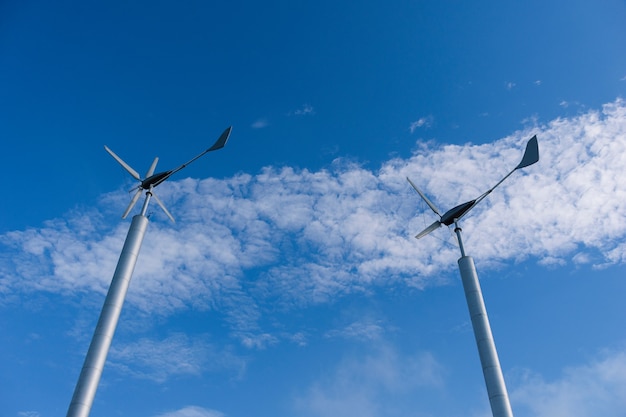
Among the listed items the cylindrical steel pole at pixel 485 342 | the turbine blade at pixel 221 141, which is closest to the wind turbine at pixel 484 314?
the cylindrical steel pole at pixel 485 342

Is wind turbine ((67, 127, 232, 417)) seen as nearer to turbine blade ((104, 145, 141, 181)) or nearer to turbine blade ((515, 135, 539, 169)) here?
turbine blade ((104, 145, 141, 181))

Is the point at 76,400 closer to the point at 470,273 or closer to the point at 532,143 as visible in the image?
the point at 470,273

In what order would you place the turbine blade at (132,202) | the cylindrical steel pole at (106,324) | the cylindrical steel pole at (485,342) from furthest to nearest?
the turbine blade at (132,202)
the cylindrical steel pole at (485,342)
the cylindrical steel pole at (106,324)

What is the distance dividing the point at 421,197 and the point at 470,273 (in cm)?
1356

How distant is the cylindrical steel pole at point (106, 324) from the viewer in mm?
32719

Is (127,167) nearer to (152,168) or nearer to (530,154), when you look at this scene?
(152,168)

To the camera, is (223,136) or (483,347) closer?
(483,347)

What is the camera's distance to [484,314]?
131 ft

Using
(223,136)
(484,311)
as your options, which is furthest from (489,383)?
(223,136)

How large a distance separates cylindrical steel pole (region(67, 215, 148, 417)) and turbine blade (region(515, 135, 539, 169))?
3736 cm

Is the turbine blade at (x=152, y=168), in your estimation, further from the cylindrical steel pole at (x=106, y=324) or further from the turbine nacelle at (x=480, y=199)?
the turbine nacelle at (x=480, y=199)

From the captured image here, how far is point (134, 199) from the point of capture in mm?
48719

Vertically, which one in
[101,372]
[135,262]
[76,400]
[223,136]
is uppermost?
[223,136]

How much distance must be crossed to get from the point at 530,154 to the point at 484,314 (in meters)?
19.0
